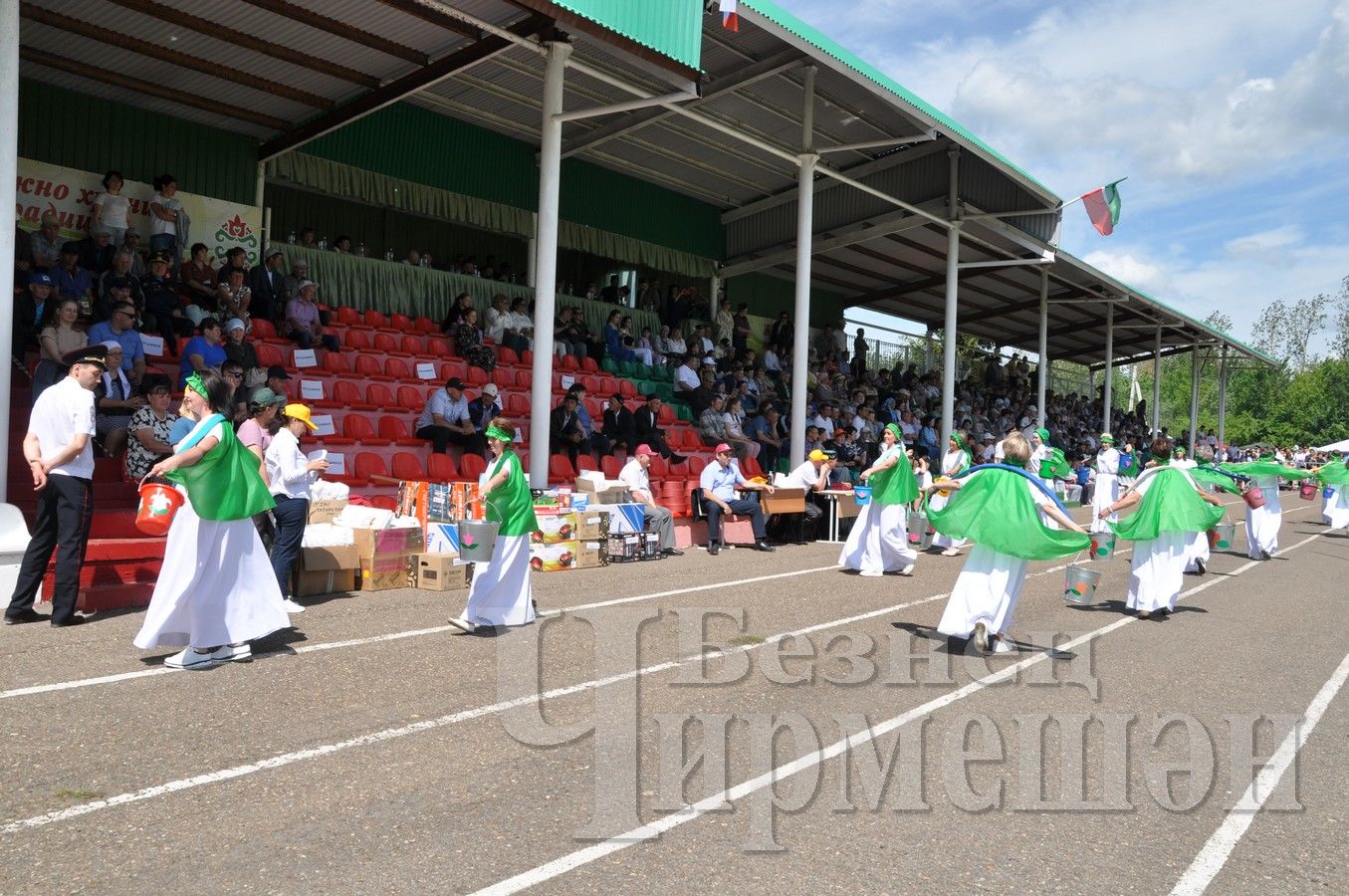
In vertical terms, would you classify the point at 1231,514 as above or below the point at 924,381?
below

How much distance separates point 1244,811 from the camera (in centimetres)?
498

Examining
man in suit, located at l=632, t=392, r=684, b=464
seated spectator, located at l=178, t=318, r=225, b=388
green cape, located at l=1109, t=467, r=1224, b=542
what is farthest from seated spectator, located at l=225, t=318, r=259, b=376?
green cape, located at l=1109, t=467, r=1224, b=542

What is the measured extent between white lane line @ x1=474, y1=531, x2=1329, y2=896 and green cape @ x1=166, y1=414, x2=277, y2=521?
13.2 feet

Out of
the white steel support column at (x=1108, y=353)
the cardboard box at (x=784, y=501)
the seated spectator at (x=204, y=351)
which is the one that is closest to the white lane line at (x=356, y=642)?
the cardboard box at (x=784, y=501)

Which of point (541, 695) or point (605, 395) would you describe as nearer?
point (541, 695)

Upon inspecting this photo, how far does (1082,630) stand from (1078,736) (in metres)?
3.90

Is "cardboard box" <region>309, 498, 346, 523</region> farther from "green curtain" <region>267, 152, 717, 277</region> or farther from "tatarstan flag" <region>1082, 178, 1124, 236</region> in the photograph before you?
"tatarstan flag" <region>1082, 178, 1124, 236</region>

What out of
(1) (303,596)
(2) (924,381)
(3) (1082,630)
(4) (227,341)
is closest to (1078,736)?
(3) (1082,630)

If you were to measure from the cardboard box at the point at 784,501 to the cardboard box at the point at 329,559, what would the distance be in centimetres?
711

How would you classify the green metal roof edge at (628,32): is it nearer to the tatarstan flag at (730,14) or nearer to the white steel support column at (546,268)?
the tatarstan flag at (730,14)

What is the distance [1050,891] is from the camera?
398 centimetres

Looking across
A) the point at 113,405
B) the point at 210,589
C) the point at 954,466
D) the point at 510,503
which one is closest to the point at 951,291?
the point at 954,466

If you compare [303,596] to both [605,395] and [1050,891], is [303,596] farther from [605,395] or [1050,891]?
[605,395]

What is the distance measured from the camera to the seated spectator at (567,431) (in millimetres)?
16156
